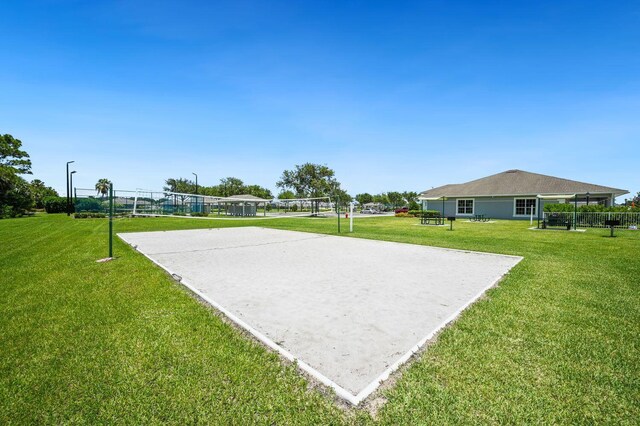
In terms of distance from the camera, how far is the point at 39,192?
45281mm

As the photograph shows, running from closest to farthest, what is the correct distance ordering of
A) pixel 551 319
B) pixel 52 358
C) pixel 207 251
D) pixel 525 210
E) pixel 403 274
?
pixel 52 358 < pixel 551 319 < pixel 403 274 < pixel 207 251 < pixel 525 210

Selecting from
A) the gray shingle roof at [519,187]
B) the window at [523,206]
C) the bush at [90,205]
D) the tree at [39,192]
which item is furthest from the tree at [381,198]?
the tree at [39,192]

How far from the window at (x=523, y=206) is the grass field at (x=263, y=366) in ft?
98.5

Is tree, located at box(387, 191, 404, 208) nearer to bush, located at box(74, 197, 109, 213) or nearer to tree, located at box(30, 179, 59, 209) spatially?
bush, located at box(74, 197, 109, 213)

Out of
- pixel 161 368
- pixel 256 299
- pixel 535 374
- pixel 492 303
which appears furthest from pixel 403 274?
pixel 161 368

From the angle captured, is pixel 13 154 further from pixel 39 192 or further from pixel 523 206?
pixel 523 206

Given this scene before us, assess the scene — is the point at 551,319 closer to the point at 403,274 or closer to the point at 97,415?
the point at 403,274

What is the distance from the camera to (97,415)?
2293mm

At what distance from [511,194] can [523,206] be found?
1820mm

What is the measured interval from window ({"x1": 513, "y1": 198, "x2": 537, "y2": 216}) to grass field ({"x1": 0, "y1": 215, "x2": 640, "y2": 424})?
98.5 feet

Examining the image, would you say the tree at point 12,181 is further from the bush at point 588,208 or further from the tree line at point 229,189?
the bush at point 588,208

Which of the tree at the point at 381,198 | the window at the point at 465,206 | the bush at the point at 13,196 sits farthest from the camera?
the tree at the point at 381,198

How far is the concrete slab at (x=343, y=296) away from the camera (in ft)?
10.4

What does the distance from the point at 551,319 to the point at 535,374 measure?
6.08 feet
